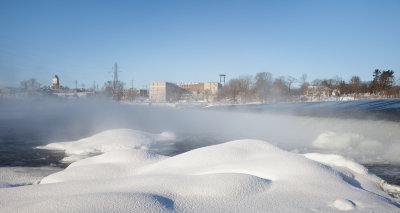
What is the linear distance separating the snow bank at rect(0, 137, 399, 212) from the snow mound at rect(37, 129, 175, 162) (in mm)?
2638

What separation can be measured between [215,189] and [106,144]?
4934 mm

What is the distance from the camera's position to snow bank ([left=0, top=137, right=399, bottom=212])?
2.11 metres

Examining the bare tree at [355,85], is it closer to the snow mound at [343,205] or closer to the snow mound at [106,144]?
the snow mound at [106,144]

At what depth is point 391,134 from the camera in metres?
7.93

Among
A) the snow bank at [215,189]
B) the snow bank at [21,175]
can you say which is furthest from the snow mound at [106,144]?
the snow bank at [215,189]

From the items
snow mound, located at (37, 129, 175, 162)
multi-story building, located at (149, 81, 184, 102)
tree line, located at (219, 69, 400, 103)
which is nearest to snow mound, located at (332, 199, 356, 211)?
snow mound, located at (37, 129, 175, 162)

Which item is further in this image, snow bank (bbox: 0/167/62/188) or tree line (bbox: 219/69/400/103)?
tree line (bbox: 219/69/400/103)

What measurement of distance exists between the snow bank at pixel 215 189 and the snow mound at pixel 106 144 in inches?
104

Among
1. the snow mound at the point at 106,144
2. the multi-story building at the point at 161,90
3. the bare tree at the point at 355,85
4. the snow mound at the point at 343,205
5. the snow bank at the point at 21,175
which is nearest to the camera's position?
the snow mound at the point at 343,205

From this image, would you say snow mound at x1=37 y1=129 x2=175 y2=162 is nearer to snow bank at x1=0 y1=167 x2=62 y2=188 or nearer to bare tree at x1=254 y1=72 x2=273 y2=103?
snow bank at x1=0 y1=167 x2=62 y2=188

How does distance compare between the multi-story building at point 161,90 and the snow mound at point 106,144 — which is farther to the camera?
the multi-story building at point 161,90

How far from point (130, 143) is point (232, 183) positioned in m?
4.97

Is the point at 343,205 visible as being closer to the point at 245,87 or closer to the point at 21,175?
the point at 21,175

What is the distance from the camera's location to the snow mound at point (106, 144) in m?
6.13
